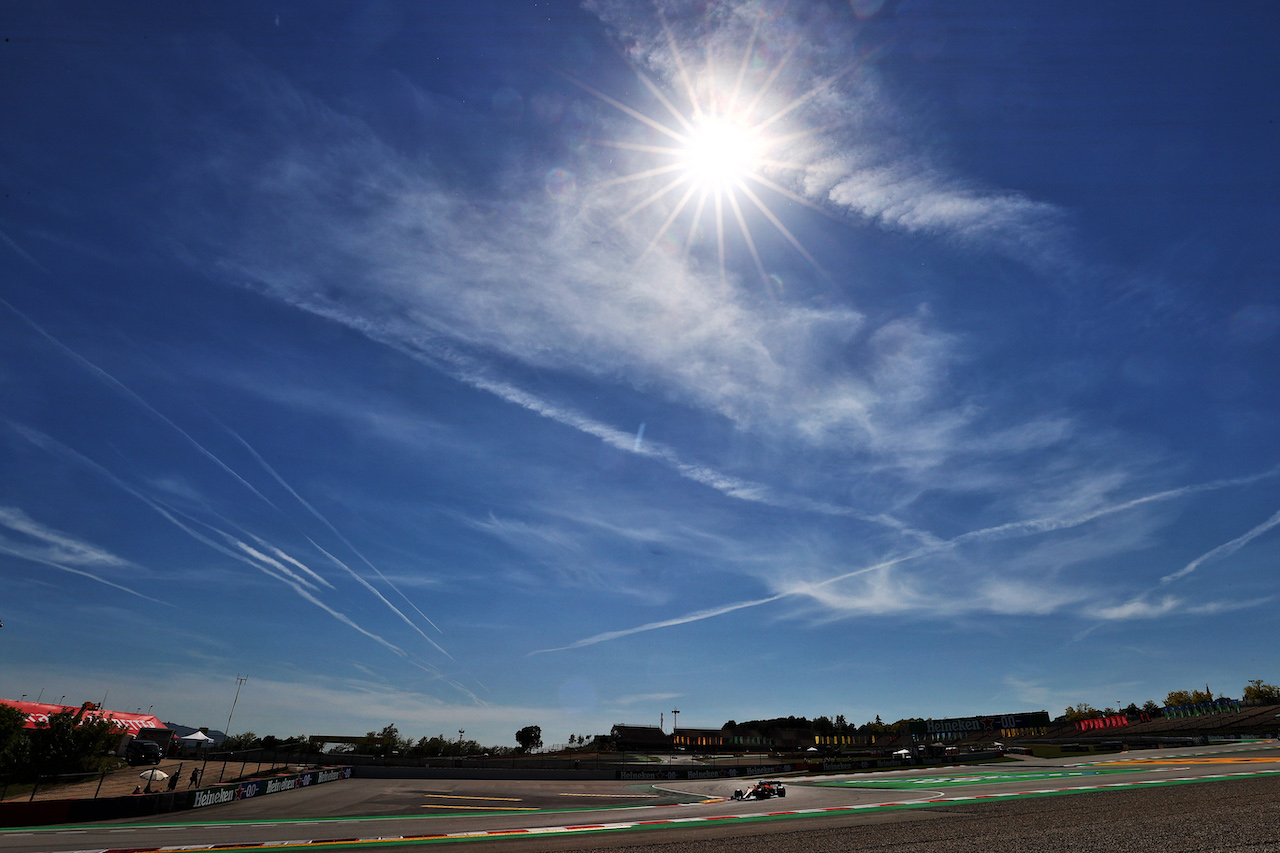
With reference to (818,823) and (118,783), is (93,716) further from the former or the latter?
(818,823)

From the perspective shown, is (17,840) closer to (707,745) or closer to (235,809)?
(235,809)

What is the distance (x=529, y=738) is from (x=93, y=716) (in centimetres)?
11265

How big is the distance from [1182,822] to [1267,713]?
12527cm

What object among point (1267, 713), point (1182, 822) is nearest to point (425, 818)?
point (1182, 822)

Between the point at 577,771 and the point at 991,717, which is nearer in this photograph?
the point at 577,771

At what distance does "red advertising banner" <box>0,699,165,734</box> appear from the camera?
214 ft

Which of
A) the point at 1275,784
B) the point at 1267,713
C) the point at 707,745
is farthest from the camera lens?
the point at 707,745

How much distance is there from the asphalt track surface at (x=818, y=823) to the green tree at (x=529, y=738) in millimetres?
128329

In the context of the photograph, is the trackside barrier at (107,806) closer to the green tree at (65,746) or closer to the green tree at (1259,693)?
the green tree at (65,746)

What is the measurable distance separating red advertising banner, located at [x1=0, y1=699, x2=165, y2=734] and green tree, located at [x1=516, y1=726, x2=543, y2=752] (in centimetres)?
8452

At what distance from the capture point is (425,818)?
31.6m

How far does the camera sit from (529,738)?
158 meters

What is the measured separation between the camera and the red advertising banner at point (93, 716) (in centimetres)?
6526

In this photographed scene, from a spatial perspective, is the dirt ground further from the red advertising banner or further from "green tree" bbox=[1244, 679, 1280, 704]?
"green tree" bbox=[1244, 679, 1280, 704]
